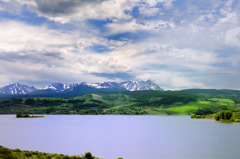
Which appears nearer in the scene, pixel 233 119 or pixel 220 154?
pixel 220 154

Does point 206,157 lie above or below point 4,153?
below

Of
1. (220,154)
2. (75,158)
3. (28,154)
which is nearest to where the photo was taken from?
(75,158)

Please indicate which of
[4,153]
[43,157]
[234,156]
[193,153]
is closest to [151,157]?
[193,153]

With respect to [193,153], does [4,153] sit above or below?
above

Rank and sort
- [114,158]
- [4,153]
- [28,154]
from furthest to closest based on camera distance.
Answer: [114,158] < [28,154] < [4,153]

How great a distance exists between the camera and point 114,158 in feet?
178

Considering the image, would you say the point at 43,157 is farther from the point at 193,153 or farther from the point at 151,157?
→ the point at 193,153

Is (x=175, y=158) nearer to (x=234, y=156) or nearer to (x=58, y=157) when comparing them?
(x=234, y=156)

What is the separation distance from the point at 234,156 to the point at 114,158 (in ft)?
106

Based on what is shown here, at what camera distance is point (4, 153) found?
130 ft

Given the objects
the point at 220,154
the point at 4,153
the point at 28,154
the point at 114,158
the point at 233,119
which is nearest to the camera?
the point at 4,153

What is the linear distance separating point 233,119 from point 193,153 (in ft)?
526

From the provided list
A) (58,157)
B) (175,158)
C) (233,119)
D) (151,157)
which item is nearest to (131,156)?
(151,157)

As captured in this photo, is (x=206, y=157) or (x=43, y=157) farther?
(x=206, y=157)
